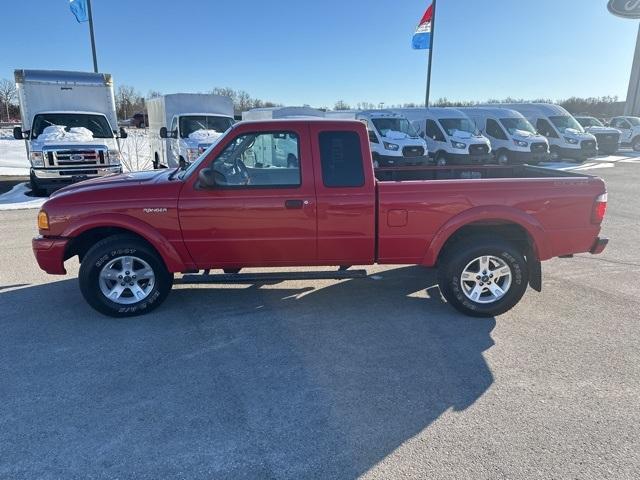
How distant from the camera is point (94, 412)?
2.97m

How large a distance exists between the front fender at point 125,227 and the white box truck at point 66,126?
816 centimetres

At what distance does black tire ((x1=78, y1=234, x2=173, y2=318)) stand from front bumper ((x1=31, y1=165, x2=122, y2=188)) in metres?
8.20

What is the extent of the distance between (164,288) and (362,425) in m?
2.55

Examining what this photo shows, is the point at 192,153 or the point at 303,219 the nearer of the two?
the point at 303,219

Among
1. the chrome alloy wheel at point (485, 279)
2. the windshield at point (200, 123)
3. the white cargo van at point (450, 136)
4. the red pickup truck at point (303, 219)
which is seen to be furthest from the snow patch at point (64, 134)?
the white cargo van at point (450, 136)

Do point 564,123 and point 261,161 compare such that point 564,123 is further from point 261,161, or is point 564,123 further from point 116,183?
point 116,183

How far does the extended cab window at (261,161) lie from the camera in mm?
4258

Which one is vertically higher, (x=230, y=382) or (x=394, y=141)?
(x=394, y=141)

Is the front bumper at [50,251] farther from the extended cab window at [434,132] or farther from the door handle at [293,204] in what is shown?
the extended cab window at [434,132]

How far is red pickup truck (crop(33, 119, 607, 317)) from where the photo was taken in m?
4.23

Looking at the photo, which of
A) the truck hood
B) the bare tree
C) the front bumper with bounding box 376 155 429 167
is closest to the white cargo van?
the front bumper with bounding box 376 155 429 167

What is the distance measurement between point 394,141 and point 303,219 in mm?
12598

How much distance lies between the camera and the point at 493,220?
435 centimetres

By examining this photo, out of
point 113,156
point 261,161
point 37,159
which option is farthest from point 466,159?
point 261,161
